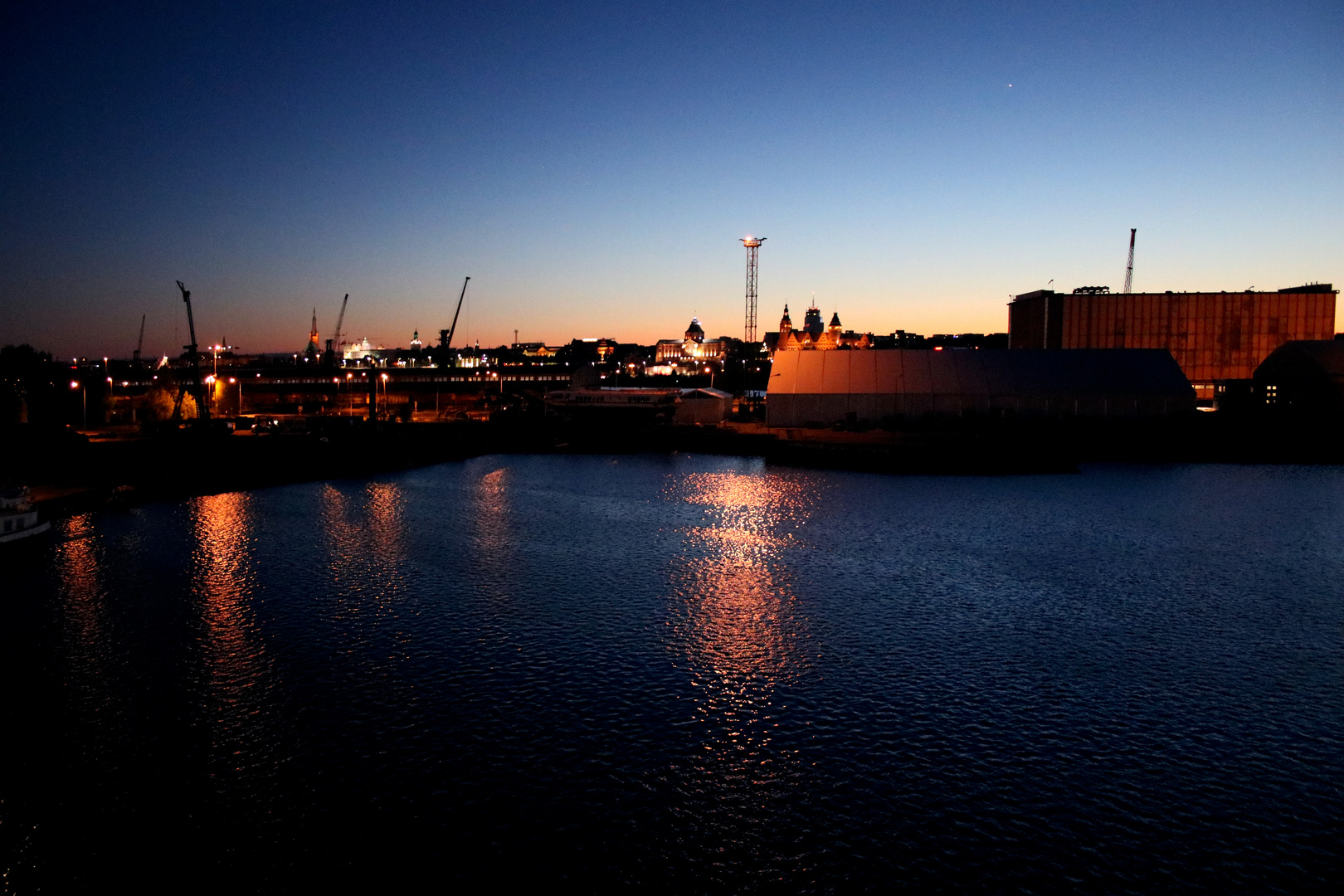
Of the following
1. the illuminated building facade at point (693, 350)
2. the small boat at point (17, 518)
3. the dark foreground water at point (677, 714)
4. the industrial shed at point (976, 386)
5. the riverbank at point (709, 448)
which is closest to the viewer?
the dark foreground water at point (677, 714)

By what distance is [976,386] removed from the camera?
50.6 m

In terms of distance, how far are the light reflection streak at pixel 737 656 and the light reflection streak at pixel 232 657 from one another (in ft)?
19.1

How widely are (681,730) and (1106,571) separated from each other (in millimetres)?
14442

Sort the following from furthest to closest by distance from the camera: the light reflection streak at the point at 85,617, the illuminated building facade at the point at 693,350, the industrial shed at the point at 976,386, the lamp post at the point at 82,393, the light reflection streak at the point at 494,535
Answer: the illuminated building facade at the point at 693,350 → the lamp post at the point at 82,393 → the industrial shed at the point at 976,386 → the light reflection streak at the point at 494,535 → the light reflection streak at the point at 85,617

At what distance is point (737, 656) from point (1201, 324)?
69125 millimetres

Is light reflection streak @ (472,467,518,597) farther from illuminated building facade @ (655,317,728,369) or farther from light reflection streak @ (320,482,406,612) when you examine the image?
illuminated building facade @ (655,317,728,369)

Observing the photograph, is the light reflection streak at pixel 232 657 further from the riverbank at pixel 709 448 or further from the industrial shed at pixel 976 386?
the industrial shed at pixel 976 386

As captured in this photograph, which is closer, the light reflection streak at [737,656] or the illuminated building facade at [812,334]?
the light reflection streak at [737,656]

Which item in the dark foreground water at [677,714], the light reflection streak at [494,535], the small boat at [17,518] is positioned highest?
the small boat at [17,518]

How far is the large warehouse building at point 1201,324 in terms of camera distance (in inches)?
2692

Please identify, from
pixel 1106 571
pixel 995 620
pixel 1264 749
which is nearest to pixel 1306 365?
pixel 1106 571

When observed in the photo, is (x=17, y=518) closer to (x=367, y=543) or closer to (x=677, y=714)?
(x=367, y=543)

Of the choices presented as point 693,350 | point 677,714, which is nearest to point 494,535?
point 677,714

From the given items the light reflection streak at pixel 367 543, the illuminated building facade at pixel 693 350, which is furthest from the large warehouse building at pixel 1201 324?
the illuminated building facade at pixel 693 350
